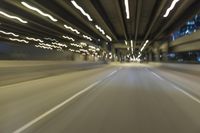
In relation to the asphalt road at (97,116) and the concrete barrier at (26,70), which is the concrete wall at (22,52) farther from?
the asphalt road at (97,116)

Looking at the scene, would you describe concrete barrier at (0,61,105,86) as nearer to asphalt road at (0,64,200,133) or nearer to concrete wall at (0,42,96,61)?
concrete wall at (0,42,96,61)

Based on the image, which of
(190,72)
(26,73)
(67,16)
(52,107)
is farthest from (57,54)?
(52,107)

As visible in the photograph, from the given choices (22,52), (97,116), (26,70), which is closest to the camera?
(97,116)

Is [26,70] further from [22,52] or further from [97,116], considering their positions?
[97,116]

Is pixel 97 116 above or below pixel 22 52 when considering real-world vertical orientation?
below

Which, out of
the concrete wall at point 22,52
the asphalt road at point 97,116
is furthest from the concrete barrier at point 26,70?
the asphalt road at point 97,116

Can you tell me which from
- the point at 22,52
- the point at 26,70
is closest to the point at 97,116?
the point at 26,70

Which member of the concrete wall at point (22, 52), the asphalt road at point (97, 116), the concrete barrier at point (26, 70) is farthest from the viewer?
the concrete wall at point (22, 52)

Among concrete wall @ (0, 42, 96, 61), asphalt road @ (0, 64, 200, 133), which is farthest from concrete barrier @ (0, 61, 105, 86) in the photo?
asphalt road @ (0, 64, 200, 133)

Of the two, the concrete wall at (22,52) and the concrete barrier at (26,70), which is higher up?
the concrete wall at (22,52)

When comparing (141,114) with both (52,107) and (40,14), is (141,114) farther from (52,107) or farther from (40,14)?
(40,14)

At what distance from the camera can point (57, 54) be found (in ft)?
141

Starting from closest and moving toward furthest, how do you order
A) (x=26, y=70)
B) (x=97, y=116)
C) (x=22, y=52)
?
(x=97, y=116)
(x=26, y=70)
(x=22, y=52)

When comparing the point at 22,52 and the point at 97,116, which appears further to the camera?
the point at 22,52
